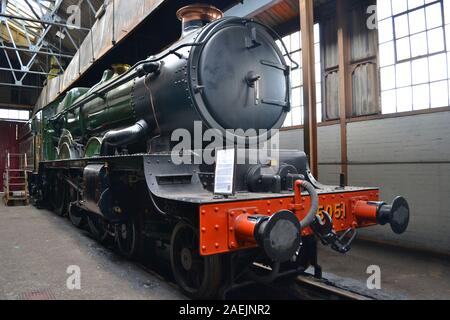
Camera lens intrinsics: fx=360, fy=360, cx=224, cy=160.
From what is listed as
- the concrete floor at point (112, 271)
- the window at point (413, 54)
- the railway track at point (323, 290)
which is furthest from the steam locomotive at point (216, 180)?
the window at point (413, 54)

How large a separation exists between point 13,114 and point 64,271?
21.4 meters

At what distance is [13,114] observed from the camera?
21.5 meters

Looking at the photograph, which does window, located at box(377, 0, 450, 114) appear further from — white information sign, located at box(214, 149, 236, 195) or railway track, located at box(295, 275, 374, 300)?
white information sign, located at box(214, 149, 236, 195)

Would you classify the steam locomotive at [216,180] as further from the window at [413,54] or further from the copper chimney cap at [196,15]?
the window at [413,54]

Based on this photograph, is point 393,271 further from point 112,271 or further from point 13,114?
point 13,114

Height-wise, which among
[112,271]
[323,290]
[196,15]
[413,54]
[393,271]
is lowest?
[393,271]

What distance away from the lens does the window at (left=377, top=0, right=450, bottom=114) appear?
16.7 ft

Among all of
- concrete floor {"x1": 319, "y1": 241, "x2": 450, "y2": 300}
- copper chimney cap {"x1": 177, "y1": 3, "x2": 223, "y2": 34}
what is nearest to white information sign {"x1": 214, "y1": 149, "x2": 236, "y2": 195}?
copper chimney cap {"x1": 177, "y1": 3, "x2": 223, "y2": 34}

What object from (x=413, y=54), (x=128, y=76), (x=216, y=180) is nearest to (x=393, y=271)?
(x=216, y=180)

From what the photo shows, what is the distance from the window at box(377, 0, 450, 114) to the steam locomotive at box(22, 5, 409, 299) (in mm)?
2658

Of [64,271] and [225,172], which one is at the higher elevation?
[225,172]

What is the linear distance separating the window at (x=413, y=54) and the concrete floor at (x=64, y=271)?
14.7 feet

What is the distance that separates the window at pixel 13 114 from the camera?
69.4ft

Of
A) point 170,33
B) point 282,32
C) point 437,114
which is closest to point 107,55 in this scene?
point 170,33
